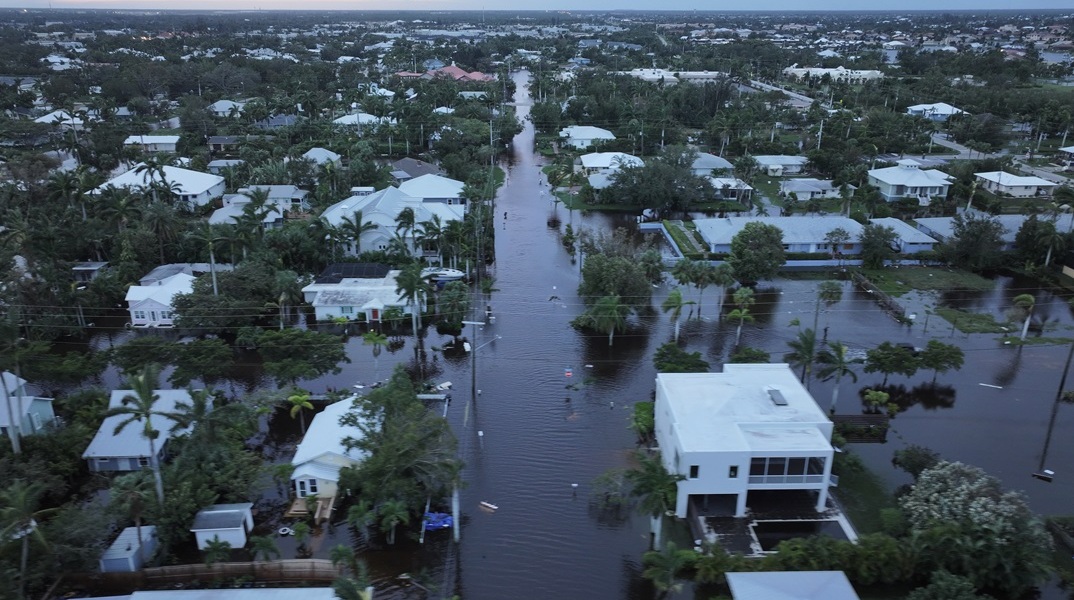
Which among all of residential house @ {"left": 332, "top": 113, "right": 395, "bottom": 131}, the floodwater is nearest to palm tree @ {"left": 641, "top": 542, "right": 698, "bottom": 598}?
the floodwater

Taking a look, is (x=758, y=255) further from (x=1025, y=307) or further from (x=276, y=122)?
(x=276, y=122)

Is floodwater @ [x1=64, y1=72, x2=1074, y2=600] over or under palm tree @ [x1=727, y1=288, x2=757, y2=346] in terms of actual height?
under

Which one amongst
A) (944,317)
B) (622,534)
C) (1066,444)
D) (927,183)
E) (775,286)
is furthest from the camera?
(927,183)

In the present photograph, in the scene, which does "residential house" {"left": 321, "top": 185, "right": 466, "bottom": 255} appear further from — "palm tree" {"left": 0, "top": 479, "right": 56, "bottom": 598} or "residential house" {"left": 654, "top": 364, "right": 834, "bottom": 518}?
"palm tree" {"left": 0, "top": 479, "right": 56, "bottom": 598}

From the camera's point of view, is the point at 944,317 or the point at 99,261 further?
the point at 99,261

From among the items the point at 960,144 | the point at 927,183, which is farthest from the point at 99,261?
the point at 960,144

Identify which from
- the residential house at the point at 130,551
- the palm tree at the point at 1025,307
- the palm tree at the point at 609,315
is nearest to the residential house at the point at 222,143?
the palm tree at the point at 609,315

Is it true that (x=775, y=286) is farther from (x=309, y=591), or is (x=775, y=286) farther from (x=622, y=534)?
(x=309, y=591)
